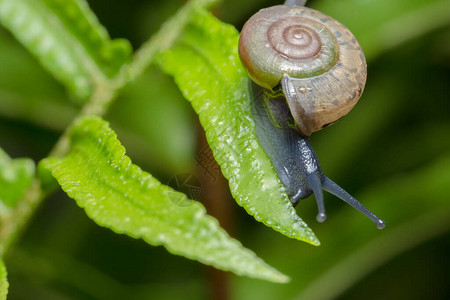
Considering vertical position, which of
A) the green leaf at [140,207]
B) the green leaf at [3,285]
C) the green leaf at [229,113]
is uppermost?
the green leaf at [229,113]

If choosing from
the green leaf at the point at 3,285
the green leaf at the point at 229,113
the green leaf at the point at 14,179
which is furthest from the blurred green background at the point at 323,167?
the green leaf at the point at 3,285

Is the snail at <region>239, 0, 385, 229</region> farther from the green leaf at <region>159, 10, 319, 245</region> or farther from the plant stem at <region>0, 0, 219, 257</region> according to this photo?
the plant stem at <region>0, 0, 219, 257</region>

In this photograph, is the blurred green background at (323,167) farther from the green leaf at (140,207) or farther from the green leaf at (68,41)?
the green leaf at (140,207)

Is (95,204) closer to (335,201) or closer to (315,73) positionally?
(315,73)

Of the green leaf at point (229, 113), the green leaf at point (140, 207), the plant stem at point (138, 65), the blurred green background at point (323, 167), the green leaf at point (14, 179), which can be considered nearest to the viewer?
the green leaf at point (140, 207)

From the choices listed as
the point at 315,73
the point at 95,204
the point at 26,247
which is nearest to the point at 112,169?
the point at 95,204

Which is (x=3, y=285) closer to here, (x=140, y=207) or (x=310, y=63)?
(x=140, y=207)

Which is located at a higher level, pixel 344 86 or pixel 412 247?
pixel 344 86

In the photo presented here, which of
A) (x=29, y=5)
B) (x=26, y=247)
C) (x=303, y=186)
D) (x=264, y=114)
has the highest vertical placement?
(x=29, y=5)

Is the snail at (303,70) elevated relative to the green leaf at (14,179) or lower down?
elevated
